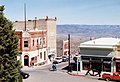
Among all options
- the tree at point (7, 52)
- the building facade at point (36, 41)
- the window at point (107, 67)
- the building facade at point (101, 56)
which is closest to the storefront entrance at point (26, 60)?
the building facade at point (36, 41)

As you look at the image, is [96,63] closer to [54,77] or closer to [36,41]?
[54,77]

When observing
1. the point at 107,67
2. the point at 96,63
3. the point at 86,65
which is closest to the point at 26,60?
the point at 86,65

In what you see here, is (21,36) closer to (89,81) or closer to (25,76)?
(25,76)

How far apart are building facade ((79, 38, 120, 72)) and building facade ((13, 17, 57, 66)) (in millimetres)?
12986

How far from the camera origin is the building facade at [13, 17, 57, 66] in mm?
55031

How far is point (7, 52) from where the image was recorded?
96.6 feet

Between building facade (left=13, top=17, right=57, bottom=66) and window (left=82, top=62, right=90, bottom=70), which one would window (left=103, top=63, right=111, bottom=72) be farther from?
building facade (left=13, top=17, right=57, bottom=66)

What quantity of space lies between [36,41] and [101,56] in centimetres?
1694

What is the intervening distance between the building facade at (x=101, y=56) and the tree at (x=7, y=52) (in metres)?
18.2

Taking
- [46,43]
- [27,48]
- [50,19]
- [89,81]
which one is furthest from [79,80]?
[50,19]

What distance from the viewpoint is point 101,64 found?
45438 millimetres

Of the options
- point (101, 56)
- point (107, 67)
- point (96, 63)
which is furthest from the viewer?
point (96, 63)

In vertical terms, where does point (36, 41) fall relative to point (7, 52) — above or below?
above

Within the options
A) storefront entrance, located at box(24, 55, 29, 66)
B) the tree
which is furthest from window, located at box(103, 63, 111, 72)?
the tree
